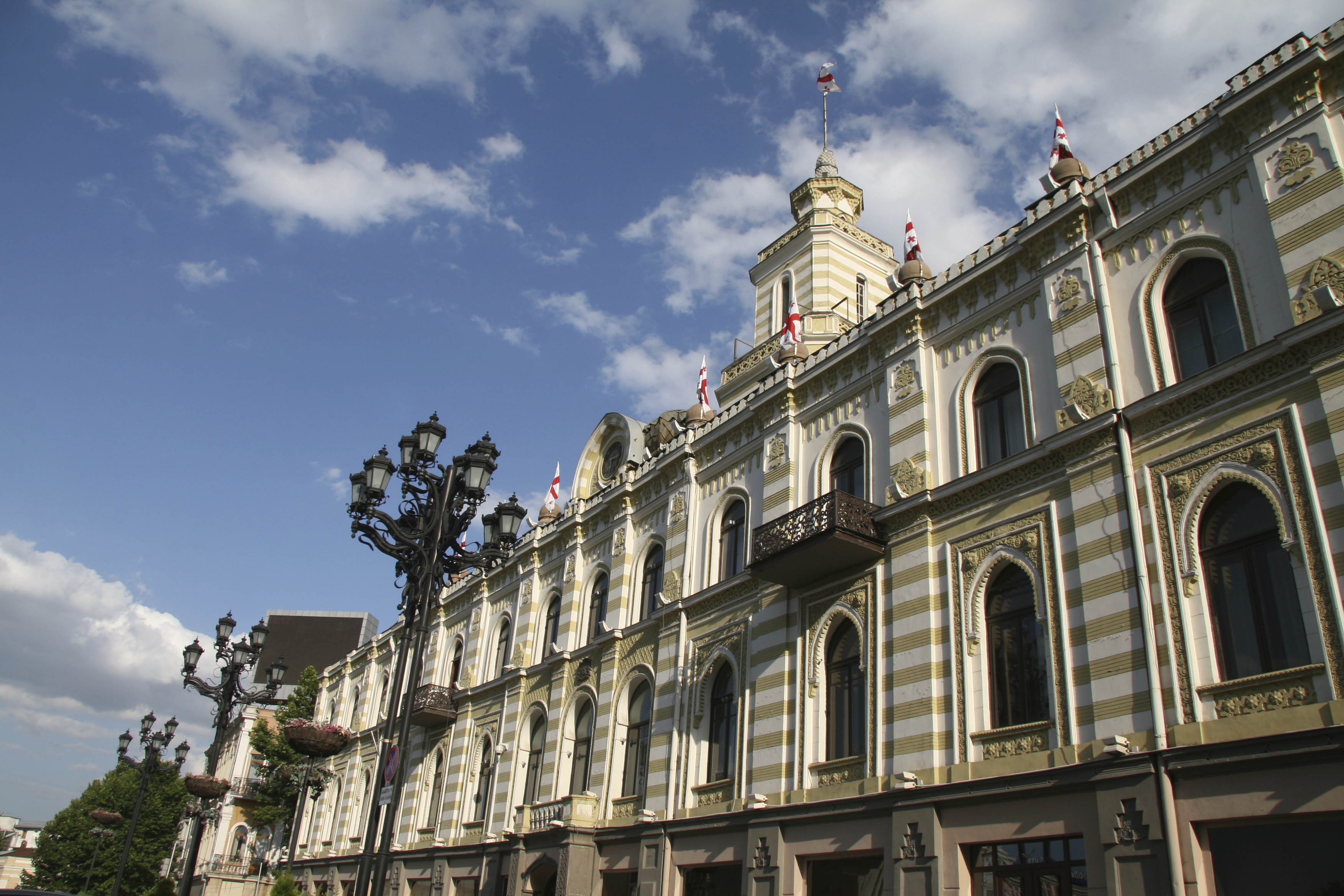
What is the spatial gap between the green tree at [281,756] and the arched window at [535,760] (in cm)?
1514

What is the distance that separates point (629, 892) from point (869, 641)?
9.28 m

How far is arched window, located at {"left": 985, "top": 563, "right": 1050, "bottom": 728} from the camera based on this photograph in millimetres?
14148

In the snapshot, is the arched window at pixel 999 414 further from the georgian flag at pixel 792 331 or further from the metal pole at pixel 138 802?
the metal pole at pixel 138 802

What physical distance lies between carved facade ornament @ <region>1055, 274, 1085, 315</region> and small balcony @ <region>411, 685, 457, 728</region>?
23.9 m

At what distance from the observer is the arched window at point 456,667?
34.6 meters

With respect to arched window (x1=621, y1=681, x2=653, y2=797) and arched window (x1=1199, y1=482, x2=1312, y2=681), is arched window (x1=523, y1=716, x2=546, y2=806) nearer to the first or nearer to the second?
arched window (x1=621, y1=681, x2=653, y2=797)

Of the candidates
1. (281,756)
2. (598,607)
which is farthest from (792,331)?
(281,756)

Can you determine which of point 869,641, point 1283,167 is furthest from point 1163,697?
point 1283,167

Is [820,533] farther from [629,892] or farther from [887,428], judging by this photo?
[629,892]

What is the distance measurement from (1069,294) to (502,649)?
22696 mm

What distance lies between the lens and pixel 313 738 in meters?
17.0

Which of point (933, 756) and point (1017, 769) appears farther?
point (933, 756)

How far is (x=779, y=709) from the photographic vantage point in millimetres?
18500

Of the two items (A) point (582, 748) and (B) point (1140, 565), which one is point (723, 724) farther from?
(B) point (1140, 565)
